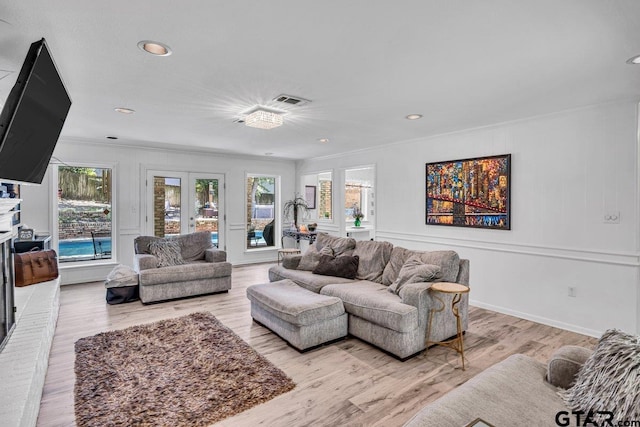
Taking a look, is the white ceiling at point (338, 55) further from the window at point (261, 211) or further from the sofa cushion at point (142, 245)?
the window at point (261, 211)

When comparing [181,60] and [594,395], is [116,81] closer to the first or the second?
[181,60]

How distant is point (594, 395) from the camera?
1387 mm

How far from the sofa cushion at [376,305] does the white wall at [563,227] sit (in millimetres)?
1760

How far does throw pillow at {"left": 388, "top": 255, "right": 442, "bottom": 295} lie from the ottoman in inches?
24.4

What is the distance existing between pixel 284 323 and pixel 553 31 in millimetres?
3024

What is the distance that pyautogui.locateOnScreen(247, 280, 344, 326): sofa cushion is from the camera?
9.86ft

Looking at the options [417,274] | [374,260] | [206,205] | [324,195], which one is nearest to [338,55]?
[417,274]

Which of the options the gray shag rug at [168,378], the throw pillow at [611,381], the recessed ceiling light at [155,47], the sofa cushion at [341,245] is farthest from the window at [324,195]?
the throw pillow at [611,381]

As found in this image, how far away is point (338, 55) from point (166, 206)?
17.3 ft

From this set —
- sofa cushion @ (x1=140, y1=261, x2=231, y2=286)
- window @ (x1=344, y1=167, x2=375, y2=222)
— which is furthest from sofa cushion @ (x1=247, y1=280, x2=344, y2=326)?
window @ (x1=344, y1=167, x2=375, y2=222)

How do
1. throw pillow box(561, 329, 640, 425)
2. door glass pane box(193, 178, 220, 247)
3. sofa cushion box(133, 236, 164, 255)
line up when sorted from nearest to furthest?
1. throw pillow box(561, 329, 640, 425)
2. sofa cushion box(133, 236, 164, 255)
3. door glass pane box(193, 178, 220, 247)

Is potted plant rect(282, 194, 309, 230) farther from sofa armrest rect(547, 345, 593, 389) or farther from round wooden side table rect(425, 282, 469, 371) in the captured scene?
sofa armrest rect(547, 345, 593, 389)

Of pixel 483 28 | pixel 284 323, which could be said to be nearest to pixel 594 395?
pixel 483 28

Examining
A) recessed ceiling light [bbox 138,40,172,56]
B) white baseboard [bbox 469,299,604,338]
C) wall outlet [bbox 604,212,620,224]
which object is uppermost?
recessed ceiling light [bbox 138,40,172,56]
